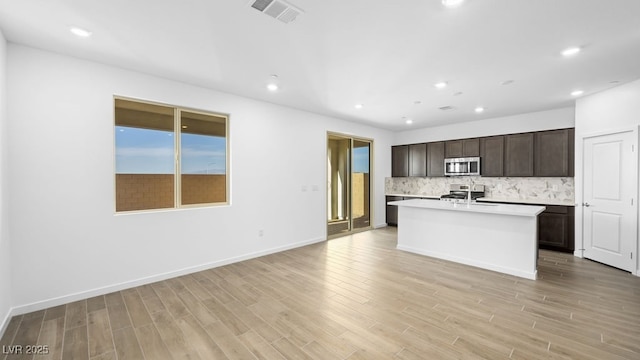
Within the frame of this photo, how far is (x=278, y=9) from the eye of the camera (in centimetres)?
219

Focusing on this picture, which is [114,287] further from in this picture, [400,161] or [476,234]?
[400,161]

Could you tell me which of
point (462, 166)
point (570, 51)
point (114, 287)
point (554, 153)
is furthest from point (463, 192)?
point (114, 287)

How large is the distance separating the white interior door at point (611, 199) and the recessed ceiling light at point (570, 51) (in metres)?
2.04

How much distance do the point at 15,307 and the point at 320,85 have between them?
4238 mm

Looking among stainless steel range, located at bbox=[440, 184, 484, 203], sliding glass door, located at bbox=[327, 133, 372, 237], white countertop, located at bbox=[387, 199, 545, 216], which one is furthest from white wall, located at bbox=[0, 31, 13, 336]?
stainless steel range, located at bbox=[440, 184, 484, 203]

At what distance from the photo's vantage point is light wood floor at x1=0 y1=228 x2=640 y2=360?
218 cm

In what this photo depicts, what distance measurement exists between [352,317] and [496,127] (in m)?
5.58

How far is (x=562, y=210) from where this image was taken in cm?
495

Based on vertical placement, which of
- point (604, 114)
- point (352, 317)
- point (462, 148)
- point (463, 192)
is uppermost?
point (604, 114)

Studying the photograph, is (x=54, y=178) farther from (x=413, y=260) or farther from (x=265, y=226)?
(x=413, y=260)

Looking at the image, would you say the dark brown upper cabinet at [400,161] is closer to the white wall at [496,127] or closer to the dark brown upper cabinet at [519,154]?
the white wall at [496,127]

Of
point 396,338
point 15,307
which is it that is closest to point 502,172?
point 396,338

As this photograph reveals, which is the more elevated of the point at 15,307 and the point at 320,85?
the point at 320,85

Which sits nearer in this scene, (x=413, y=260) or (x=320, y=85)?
(x=320, y=85)
